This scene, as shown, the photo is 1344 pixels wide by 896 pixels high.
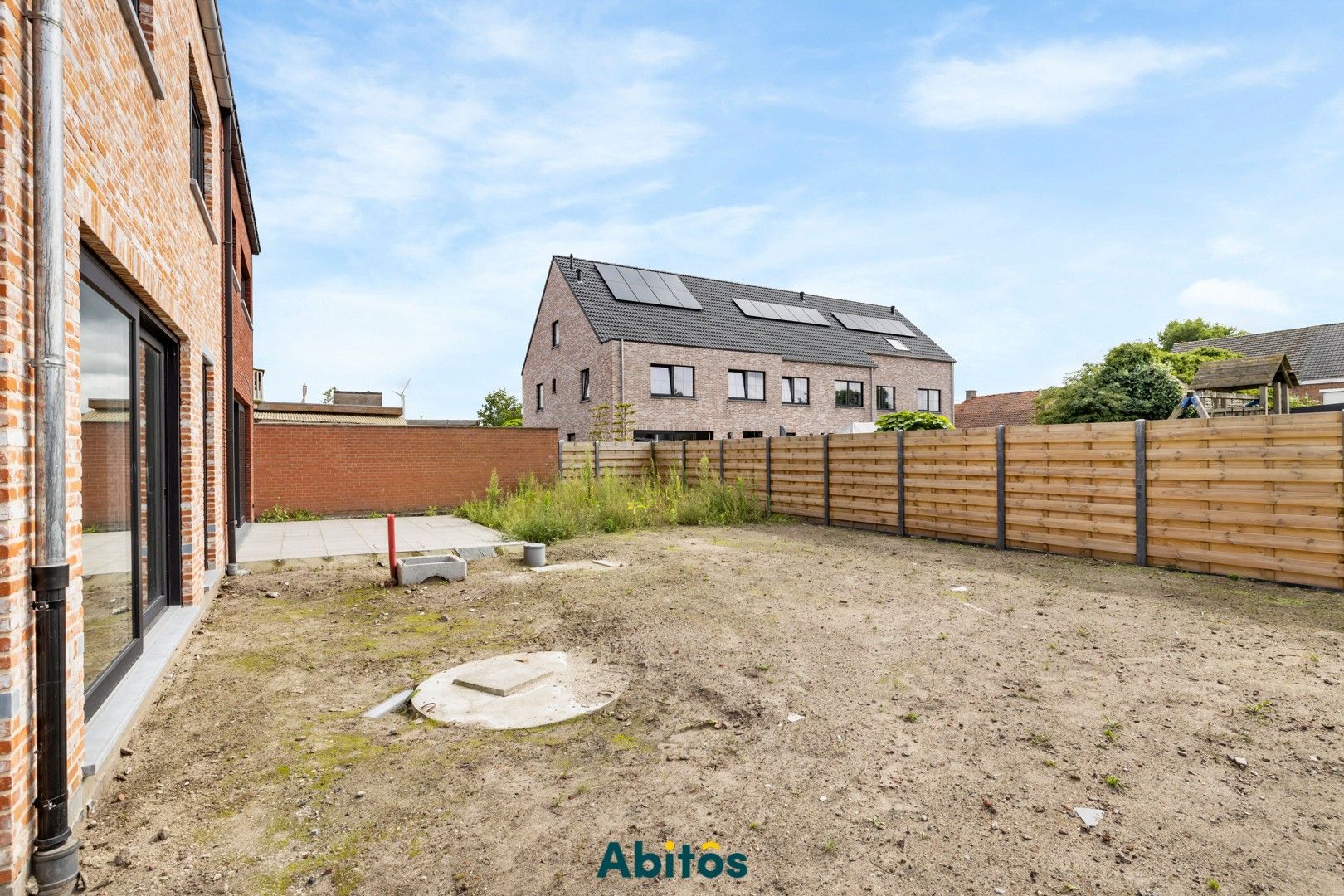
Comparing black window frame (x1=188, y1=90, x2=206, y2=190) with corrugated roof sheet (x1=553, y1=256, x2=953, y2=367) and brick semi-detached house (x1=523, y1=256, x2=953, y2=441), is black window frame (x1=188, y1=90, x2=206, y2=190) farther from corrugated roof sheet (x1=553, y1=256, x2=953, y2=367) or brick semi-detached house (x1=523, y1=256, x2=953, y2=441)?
corrugated roof sheet (x1=553, y1=256, x2=953, y2=367)

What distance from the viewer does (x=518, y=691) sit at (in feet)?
12.4

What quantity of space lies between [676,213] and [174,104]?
45.8 ft

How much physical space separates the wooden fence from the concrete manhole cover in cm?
632

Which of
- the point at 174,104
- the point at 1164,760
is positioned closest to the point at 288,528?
the point at 174,104

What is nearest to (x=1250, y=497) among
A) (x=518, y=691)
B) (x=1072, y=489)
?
(x=1072, y=489)

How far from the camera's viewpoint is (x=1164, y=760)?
2836mm

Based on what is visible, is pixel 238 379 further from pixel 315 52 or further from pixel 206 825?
pixel 206 825

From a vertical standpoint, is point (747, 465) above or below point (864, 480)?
above

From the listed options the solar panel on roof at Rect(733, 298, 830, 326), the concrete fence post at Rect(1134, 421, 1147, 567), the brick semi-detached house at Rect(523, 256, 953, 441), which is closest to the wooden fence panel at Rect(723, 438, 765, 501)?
the brick semi-detached house at Rect(523, 256, 953, 441)

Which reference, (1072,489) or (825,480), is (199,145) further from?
(1072,489)

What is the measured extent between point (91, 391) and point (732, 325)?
21.5m

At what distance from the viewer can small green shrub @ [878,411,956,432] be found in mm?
15711

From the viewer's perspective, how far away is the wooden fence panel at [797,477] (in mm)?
11852

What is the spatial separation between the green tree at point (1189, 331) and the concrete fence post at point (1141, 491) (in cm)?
4763
